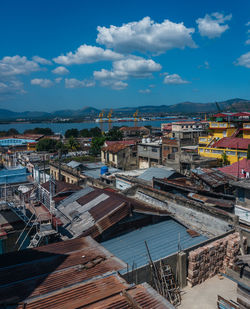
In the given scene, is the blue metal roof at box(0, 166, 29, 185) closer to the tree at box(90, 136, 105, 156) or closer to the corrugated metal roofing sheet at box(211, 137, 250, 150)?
the corrugated metal roofing sheet at box(211, 137, 250, 150)

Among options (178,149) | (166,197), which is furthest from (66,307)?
(178,149)

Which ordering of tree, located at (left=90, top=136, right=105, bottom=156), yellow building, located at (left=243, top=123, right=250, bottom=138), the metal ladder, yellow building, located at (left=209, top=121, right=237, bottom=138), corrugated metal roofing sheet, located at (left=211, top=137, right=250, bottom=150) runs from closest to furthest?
the metal ladder
corrugated metal roofing sheet, located at (left=211, top=137, right=250, bottom=150)
yellow building, located at (left=243, top=123, right=250, bottom=138)
yellow building, located at (left=209, top=121, right=237, bottom=138)
tree, located at (left=90, top=136, right=105, bottom=156)

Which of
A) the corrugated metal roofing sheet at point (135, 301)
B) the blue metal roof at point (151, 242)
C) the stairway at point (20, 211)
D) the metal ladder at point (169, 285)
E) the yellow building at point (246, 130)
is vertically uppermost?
the yellow building at point (246, 130)

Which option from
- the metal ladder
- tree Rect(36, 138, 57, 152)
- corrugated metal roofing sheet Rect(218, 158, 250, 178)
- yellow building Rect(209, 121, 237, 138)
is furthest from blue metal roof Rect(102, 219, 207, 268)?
tree Rect(36, 138, 57, 152)

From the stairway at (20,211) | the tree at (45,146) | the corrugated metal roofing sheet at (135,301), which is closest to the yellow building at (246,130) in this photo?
the stairway at (20,211)

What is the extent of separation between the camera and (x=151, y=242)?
40.9ft

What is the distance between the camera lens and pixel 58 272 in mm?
7621

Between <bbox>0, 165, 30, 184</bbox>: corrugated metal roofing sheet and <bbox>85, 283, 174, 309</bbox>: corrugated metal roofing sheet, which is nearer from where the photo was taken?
<bbox>85, 283, 174, 309</bbox>: corrugated metal roofing sheet

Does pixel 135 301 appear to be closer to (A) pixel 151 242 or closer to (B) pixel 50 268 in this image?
(B) pixel 50 268

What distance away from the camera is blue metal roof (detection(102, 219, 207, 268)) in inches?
447

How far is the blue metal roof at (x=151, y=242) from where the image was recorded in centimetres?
1135

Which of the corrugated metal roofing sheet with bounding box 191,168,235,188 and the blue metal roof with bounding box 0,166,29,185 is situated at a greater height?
the blue metal roof with bounding box 0,166,29,185

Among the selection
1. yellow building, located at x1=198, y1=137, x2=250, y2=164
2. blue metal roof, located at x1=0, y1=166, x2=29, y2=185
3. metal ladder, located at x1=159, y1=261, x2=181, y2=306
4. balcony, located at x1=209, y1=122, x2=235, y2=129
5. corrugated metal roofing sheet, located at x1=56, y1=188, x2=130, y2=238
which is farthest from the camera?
balcony, located at x1=209, y1=122, x2=235, y2=129

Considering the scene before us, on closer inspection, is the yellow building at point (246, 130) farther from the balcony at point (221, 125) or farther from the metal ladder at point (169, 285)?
the metal ladder at point (169, 285)
